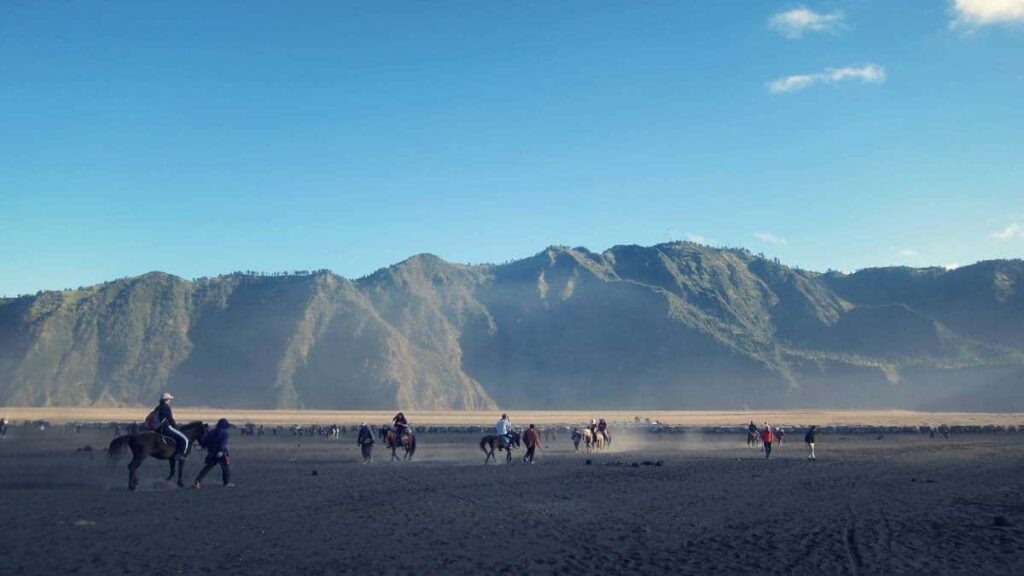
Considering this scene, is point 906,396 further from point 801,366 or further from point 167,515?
point 167,515

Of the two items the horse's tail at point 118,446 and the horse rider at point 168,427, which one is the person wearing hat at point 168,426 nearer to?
the horse rider at point 168,427

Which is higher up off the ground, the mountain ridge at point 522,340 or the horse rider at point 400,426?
the mountain ridge at point 522,340

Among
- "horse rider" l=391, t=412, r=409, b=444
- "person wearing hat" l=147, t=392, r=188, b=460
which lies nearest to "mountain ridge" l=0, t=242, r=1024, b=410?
"horse rider" l=391, t=412, r=409, b=444

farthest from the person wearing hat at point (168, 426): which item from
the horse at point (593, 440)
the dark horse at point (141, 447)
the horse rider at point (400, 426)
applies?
the horse at point (593, 440)

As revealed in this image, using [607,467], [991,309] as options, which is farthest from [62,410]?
[991,309]

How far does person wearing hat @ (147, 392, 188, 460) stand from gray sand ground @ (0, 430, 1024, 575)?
3.88 ft

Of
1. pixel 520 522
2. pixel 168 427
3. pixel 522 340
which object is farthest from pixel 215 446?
pixel 522 340

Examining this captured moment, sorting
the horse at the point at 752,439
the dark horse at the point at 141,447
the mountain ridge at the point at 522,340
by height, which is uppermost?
the mountain ridge at the point at 522,340

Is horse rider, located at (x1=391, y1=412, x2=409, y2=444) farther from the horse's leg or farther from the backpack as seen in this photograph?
the horse's leg

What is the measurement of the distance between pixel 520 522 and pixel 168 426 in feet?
35.1

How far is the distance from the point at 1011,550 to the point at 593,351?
133 metres

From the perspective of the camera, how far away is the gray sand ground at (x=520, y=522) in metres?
11.1

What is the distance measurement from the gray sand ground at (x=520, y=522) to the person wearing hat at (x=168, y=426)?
118cm

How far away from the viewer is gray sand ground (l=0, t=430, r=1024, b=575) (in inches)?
436
